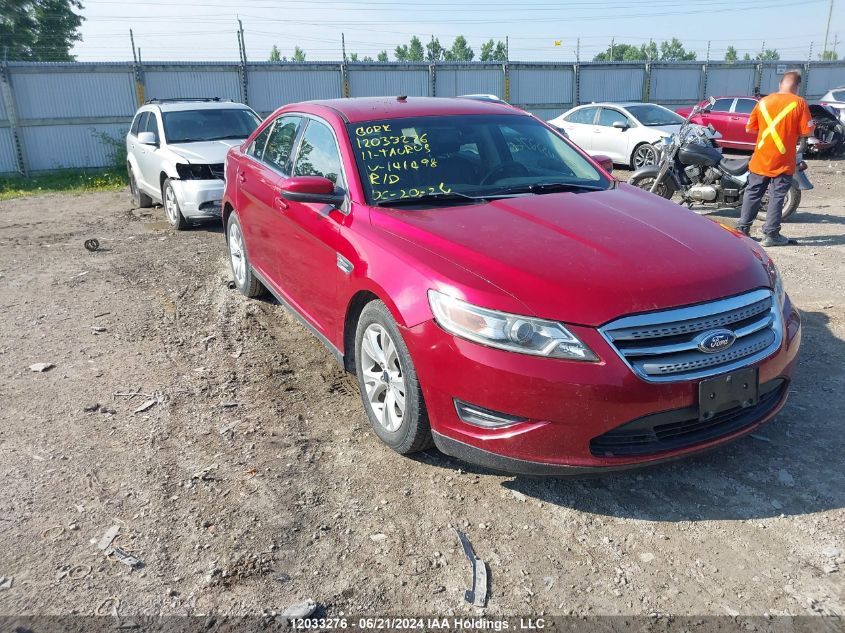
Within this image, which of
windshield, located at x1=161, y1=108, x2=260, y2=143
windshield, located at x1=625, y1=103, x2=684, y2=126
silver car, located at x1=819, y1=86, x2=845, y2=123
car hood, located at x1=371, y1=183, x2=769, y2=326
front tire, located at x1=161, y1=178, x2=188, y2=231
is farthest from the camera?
silver car, located at x1=819, y1=86, x2=845, y2=123

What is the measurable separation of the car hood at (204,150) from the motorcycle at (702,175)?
559 centimetres

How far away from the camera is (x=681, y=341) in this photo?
2.84 metres

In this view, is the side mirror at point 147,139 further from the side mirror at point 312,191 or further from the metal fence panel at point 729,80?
the metal fence panel at point 729,80

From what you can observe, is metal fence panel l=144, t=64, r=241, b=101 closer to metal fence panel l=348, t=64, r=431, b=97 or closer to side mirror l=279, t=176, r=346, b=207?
metal fence panel l=348, t=64, r=431, b=97

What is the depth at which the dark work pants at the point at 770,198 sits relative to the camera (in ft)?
24.9

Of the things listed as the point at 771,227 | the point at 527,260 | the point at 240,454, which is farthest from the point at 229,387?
the point at 771,227

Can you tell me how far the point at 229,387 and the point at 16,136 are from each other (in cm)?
1558

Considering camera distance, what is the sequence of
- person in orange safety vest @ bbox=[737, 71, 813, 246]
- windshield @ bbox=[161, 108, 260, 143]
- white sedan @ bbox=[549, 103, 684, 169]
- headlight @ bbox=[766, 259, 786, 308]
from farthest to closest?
white sedan @ bbox=[549, 103, 684, 169] → windshield @ bbox=[161, 108, 260, 143] → person in orange safety vest @ bbox=[737, 71, 813, 246] → headlight @ bbox=[766, 259, 786, 308]

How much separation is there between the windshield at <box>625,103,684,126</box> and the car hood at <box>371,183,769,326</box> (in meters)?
11.6

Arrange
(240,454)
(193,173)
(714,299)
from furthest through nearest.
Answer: (193,173), (240,454), (714,299)

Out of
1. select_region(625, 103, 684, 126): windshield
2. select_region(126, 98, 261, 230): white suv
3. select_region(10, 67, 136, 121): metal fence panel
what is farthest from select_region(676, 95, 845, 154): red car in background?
select_region(10, 67, 136, 121): metal fence panel

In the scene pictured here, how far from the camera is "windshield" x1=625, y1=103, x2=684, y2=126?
1445 centimetres

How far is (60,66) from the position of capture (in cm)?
1689

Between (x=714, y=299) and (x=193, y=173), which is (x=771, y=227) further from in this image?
(x=193, y=173)
